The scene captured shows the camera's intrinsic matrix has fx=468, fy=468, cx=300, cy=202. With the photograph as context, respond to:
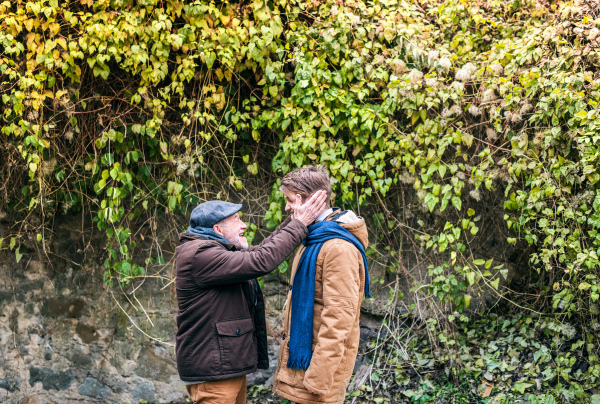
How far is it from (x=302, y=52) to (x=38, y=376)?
349 cm

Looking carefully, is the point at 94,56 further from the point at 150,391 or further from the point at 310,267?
the point at 150,391

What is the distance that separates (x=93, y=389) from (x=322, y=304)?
2708mm

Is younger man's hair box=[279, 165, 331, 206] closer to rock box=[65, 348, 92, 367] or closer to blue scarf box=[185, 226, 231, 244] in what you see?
blue scarf box=[185, 226, 231, 244]

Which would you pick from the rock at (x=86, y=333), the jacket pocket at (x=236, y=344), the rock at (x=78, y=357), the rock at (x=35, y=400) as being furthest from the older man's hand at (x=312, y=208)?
the rock at (x=35, y=400)

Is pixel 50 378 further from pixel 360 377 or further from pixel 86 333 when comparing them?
pixel 360 377

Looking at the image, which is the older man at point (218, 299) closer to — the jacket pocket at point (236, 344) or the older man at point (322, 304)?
the jacket pocket at point (236, 344)

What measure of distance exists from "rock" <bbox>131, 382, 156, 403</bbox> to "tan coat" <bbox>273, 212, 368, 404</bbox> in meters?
1.99

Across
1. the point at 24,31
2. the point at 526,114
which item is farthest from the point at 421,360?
the point at 24,31

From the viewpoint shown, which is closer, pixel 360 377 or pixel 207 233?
pixel 207 233

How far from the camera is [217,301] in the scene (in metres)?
2.46

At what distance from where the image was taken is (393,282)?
3910mm

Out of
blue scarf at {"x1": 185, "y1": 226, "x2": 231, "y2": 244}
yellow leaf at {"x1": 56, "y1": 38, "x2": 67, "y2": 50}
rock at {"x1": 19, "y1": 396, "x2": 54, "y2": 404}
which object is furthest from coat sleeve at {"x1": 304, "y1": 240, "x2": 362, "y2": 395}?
rock at {"x1": 19, "y1": 396, "x2": 54, "y2": 404}

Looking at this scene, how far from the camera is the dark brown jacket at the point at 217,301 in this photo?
7.71ft

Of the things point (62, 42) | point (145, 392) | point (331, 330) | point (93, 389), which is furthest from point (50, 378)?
point (331, 330)
